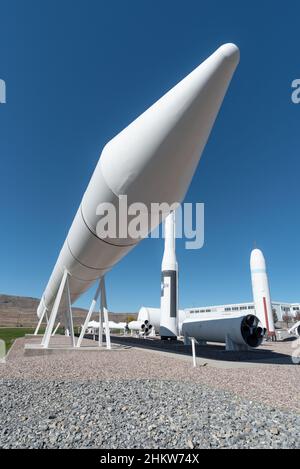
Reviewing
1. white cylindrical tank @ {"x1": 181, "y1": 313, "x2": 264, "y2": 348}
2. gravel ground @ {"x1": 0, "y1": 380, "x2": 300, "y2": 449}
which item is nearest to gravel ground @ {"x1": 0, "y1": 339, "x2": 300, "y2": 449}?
gravel ground @ {"x1": 0, "y1": 380, "x2": 300, "y2": 449}

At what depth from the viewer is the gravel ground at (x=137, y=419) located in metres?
2.45

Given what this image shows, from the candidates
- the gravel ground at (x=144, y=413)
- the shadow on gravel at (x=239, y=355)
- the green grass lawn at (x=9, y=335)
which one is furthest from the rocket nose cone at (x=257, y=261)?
the gravel ground at (x=144, y=413)

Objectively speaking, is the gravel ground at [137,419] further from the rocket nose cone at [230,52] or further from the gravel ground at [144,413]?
the rocket nose cone at [230,52]

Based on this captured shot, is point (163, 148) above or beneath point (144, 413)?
above

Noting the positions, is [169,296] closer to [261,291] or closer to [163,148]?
[261,291]

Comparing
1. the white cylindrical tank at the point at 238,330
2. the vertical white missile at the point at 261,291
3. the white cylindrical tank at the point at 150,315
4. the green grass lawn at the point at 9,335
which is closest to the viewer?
the white cylindrical tank at the point at 238,330

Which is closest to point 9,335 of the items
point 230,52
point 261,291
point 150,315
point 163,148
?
point 150,315

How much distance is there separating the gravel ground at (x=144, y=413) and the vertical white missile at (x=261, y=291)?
14544mm

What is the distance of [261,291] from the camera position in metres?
19.0

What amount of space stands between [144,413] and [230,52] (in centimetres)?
461

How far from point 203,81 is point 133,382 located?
4523 mm

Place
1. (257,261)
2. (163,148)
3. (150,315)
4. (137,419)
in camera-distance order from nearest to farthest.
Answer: (137,419) → (163,148) → (257,261) → (150,315)

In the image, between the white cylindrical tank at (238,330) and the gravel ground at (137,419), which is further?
the white cylindrical tank at (238,330)

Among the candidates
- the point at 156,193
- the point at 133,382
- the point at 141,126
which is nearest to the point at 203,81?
the point at 141,126
